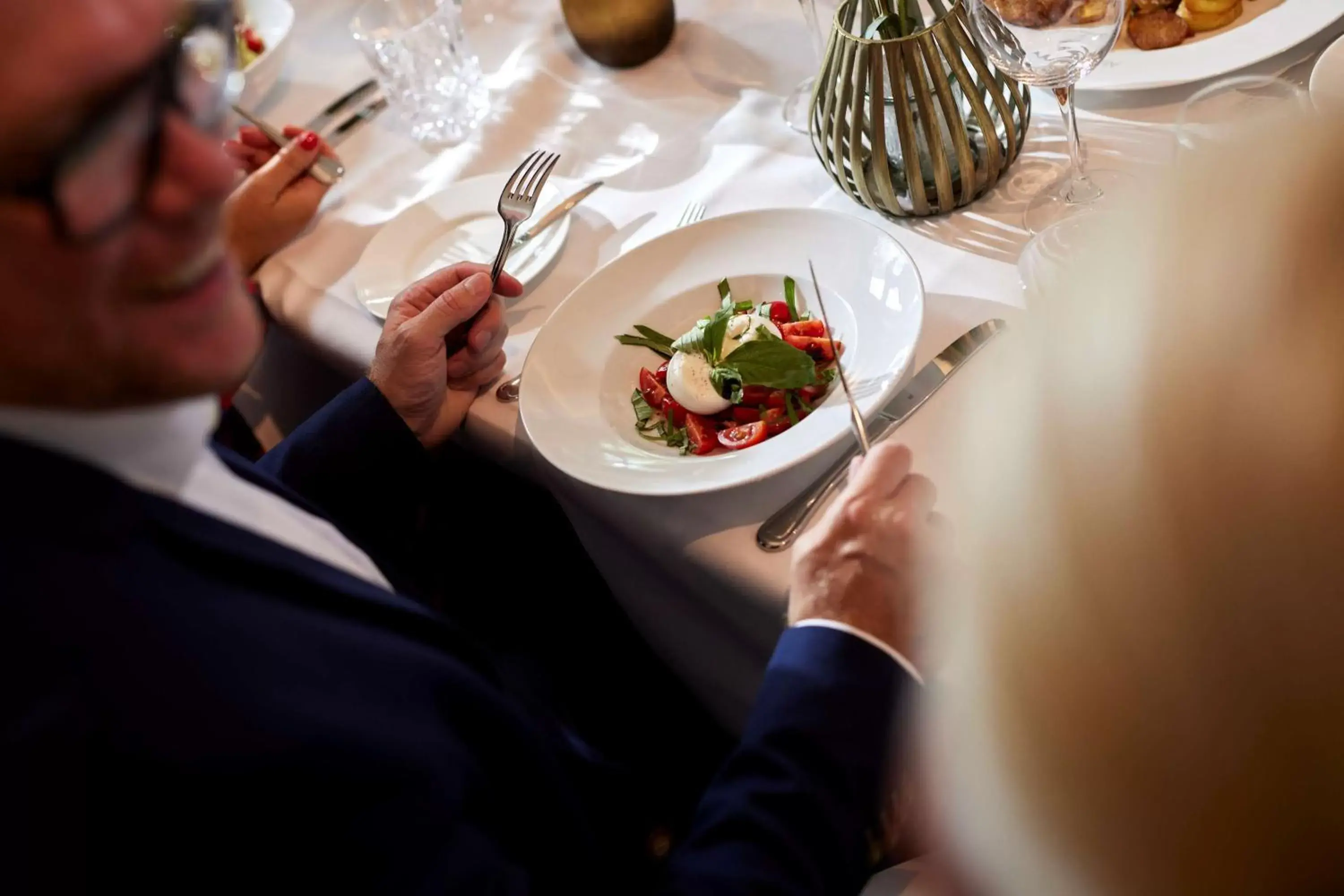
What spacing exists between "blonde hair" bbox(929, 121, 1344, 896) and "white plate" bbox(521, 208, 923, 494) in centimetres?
52

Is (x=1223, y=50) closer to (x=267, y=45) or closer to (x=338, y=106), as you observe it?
(x=338, y=106)

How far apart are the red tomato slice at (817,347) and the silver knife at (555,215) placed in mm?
409

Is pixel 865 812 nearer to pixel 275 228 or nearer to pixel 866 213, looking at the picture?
pixel 866 213

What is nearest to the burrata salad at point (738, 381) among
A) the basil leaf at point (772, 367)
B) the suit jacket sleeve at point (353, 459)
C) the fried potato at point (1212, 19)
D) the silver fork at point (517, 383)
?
the basil leaf at point (772, 367)

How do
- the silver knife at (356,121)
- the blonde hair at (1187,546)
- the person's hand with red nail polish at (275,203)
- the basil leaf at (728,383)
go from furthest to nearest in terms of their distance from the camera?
the silver knife at (356,121) < the person's hand with red nail polish at (275,203) < the basil leaf at (728,383) < the blonde hair at (1187,546)

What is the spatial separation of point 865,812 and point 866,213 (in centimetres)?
62

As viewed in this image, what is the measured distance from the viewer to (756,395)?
35.7 inches

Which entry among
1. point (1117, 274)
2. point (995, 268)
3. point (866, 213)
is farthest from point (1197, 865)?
point (866, 213)

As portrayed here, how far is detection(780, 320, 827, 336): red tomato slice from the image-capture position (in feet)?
3.07

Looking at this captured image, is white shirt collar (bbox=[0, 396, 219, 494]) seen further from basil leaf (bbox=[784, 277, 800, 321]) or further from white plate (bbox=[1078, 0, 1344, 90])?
white plate (bbox=[1078, 0, 1344, 90])

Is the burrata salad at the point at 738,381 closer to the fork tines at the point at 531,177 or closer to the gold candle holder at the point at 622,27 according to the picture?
the fork tines at the point at 531,177

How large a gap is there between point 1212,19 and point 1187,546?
1.02 metres

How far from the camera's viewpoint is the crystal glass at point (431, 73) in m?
1.42

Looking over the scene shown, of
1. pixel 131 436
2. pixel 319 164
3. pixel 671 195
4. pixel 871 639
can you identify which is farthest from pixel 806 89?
pixel 131 436
